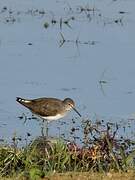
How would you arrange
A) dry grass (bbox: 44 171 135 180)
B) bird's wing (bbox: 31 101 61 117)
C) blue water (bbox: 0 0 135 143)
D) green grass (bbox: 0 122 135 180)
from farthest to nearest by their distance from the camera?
blue water (bbox: 0 0 135 143), bird's wing (bbox: 31 101 61 117), green grass (bbox: 0 122 135 180), dry grass (bbox: 44 171 135 180)

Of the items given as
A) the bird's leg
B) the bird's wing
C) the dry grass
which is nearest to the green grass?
the dry grass

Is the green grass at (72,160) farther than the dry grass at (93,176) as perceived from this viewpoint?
Yes

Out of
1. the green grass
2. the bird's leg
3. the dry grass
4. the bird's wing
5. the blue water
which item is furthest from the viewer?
the blue water

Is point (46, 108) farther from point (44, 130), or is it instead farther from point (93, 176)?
point (93, 176)

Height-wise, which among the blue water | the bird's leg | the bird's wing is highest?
the blue water

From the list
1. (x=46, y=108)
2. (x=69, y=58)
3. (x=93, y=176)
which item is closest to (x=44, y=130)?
(x=46, y=108)

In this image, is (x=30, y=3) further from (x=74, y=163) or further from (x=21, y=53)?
(x=74, y=163)

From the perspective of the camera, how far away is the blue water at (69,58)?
12.0 m

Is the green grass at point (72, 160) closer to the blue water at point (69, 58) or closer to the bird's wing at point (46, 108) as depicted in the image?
the blue water at point (69, 58)

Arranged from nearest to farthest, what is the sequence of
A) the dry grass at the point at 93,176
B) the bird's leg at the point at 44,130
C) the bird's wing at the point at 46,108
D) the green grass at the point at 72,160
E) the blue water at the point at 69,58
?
1. the dry grass at the point at 93,176
2. the green grass at the point at 72,160
3. the bird's leg at the point at 44,130
4. the bird's wing at the point at 46,108
5. the blue water at the point at 69,58

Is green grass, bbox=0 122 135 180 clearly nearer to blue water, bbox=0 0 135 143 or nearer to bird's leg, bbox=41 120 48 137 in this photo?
bird's leg, bbox=41 120 48 137

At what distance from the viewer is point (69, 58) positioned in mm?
14680

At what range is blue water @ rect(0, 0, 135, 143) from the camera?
39.4ft

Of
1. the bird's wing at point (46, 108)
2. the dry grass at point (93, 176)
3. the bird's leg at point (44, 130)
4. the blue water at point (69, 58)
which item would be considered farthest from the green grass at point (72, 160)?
the bird's wing at point (46, 108)
